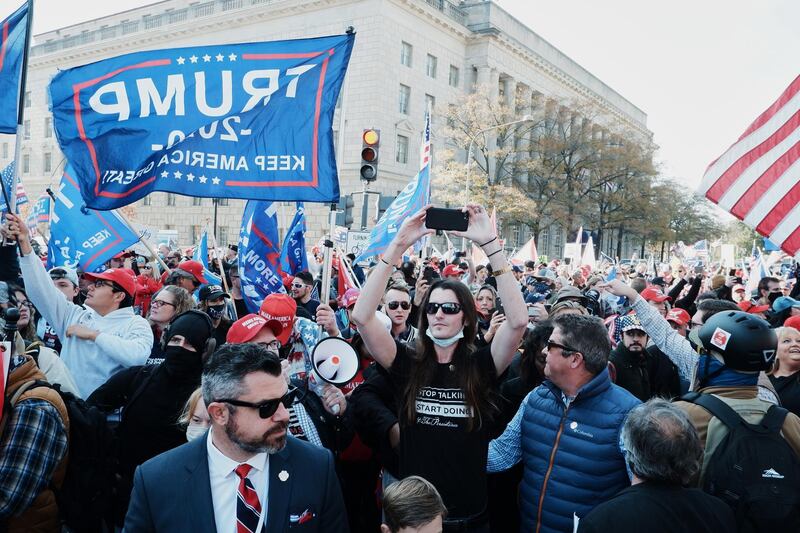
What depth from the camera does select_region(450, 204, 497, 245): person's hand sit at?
130 inches

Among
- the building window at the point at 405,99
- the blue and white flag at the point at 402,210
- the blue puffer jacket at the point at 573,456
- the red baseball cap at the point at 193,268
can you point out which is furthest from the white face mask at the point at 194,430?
the building window at the point at 405,99

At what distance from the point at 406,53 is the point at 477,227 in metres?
44.3

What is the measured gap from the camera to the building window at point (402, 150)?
4546 centimetres

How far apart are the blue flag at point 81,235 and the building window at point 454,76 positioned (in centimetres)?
4418

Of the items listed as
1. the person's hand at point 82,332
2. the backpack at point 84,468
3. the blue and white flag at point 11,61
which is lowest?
the backpack at point 84,468

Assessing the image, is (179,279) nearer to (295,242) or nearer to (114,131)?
(295,242)

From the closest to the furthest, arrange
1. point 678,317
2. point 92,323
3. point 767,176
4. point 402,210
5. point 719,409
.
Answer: point 719,409
point 767,176
point 92,323
point 678,317
point 402,210

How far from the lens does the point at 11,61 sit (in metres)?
5.42

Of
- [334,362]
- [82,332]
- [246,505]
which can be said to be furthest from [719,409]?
[82,332]

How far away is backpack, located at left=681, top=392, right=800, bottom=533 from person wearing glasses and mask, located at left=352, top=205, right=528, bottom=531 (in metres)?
1.05

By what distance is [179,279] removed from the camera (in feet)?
23.7

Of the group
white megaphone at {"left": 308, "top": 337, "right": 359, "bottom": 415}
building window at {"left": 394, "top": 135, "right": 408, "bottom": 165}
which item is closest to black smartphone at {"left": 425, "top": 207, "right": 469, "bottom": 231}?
white megaphone at {"left": 308, "top": 337, "right": 359, "bottom": 415}

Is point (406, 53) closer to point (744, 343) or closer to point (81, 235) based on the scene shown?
point (81, 235)

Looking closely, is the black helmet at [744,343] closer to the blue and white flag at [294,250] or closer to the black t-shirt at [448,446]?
the black t-shirt at [448,446]
